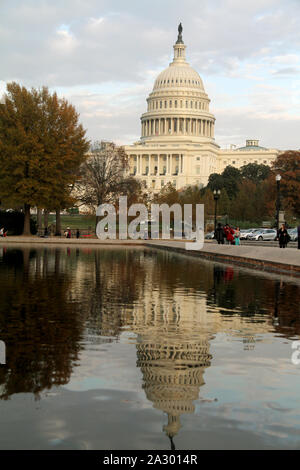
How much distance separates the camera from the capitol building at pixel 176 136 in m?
185

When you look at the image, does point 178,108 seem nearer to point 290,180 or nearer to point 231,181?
point 231,181

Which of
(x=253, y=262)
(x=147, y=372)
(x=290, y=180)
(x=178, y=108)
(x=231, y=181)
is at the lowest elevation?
(x=253, y=262)

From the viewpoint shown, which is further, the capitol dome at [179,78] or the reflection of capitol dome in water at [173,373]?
the capitol dome at [179,78]

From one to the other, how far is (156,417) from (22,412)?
1.15 metres

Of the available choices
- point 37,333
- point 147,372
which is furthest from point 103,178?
point 147,372

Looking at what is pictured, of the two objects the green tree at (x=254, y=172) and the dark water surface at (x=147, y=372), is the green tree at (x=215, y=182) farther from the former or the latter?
the dark water surface at (x=147, y=372)

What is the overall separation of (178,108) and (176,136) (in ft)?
24.7

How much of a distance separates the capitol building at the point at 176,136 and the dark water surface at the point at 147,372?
168 metres

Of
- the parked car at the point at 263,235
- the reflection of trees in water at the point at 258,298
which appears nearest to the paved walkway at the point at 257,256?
the reflection of trees in water at the point at 258,298

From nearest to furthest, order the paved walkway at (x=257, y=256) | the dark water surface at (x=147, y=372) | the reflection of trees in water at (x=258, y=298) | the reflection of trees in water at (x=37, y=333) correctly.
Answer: the dark water surface at (x=147, y=372)
the reflection of trees in water at (x=37, y=333)
the reflection of trees in water at (x=258, y=298)
the paved walkway at (x=257, y=256)

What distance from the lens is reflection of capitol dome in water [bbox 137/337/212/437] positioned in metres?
6.54

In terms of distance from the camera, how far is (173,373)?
7.91 m
